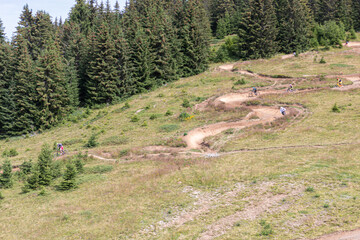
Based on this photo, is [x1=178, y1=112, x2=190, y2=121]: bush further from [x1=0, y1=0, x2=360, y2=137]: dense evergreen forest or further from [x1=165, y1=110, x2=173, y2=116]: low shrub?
[x1=0, y1=0, x2=360, y2=137]: dense evergreen forest

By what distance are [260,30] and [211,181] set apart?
61.8 m

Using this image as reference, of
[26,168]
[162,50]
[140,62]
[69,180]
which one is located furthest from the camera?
[162,50]

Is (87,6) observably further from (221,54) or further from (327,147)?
(327,147)

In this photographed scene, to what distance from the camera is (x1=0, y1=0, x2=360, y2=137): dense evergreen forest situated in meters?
65.5

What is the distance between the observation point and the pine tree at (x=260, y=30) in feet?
259

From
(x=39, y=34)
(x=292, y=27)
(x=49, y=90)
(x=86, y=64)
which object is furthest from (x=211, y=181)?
(x=39, y=34)

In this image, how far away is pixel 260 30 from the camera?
78.9 metres

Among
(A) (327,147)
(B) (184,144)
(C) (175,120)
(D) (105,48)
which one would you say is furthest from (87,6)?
(A) (327,147)

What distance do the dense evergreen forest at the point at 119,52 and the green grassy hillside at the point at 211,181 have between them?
15.9 m

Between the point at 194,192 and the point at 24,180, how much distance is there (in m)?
20.0

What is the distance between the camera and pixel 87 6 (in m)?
103

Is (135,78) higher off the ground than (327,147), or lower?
higher

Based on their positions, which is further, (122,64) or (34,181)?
(122,64)

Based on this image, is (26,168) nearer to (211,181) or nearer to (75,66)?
(211,181)
